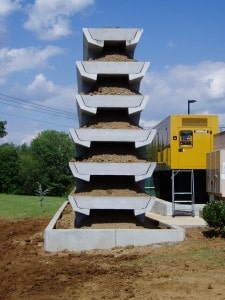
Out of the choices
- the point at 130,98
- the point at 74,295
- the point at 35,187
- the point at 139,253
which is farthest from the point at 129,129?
the point at 35,187

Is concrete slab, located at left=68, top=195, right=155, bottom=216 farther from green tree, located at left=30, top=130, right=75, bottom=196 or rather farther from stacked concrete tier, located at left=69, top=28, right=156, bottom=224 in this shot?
green tree, located at left=30, top=130, right=75, bottom=196

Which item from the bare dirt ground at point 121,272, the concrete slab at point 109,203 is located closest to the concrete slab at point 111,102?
the concrete slab at point 109,203

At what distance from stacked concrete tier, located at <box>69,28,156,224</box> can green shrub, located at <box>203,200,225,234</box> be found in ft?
6.47

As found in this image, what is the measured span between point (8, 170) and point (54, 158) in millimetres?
9436

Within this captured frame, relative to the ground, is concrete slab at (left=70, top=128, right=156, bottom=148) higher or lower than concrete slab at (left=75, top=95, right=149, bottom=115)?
lower

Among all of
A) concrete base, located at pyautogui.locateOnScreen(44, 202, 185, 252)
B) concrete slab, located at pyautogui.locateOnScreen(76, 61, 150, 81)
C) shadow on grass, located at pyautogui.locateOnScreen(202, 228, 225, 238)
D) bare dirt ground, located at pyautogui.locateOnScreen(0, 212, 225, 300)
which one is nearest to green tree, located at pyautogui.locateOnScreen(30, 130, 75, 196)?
concrete slab, located at pyautogui.locateOnScreen(76, 61, 150, 81)

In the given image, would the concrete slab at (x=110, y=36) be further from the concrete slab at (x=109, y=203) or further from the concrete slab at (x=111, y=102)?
the concrete slab at (x=109, y=203)

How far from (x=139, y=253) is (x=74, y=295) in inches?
Result: 166

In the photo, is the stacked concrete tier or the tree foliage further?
the tree foliage

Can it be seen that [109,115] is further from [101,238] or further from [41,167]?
[41,167]

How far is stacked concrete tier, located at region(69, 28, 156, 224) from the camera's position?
52.0ft

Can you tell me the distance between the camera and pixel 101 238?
564 inches

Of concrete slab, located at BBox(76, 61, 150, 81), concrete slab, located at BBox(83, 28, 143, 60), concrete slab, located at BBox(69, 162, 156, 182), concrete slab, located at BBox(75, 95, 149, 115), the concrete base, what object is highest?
concrete slab, located at BBox(83, 28, 143, 60)

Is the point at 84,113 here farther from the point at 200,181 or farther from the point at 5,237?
the point at 200,181
